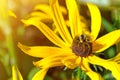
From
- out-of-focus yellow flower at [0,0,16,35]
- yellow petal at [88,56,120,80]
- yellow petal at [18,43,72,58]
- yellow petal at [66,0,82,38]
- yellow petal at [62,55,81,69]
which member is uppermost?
out-of-focus yellow flower at [0,0,16,35]

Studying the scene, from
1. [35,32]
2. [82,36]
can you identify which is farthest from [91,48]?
[35,32]

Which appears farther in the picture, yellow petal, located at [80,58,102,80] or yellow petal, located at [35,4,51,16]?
yellow petal, located at [35,4,51,16]

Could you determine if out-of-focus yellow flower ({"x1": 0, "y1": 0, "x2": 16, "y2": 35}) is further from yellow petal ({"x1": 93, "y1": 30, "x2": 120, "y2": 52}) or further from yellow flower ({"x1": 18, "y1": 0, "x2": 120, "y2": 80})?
yellow petal ({"x1": 93, "y1": 30, "x2": 120, "y2": 52})

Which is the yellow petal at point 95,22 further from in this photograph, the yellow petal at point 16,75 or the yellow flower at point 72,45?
the yellow petal at point 16,75

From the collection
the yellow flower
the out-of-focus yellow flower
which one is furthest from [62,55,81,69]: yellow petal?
the out-of-focus yellow flower

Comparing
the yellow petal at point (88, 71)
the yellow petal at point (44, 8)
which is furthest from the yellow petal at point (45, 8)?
the yellow petal at point (88, 71)

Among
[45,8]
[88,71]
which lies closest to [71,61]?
[88,71]

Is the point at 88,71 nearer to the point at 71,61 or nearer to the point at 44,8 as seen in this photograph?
the point at 71,61
